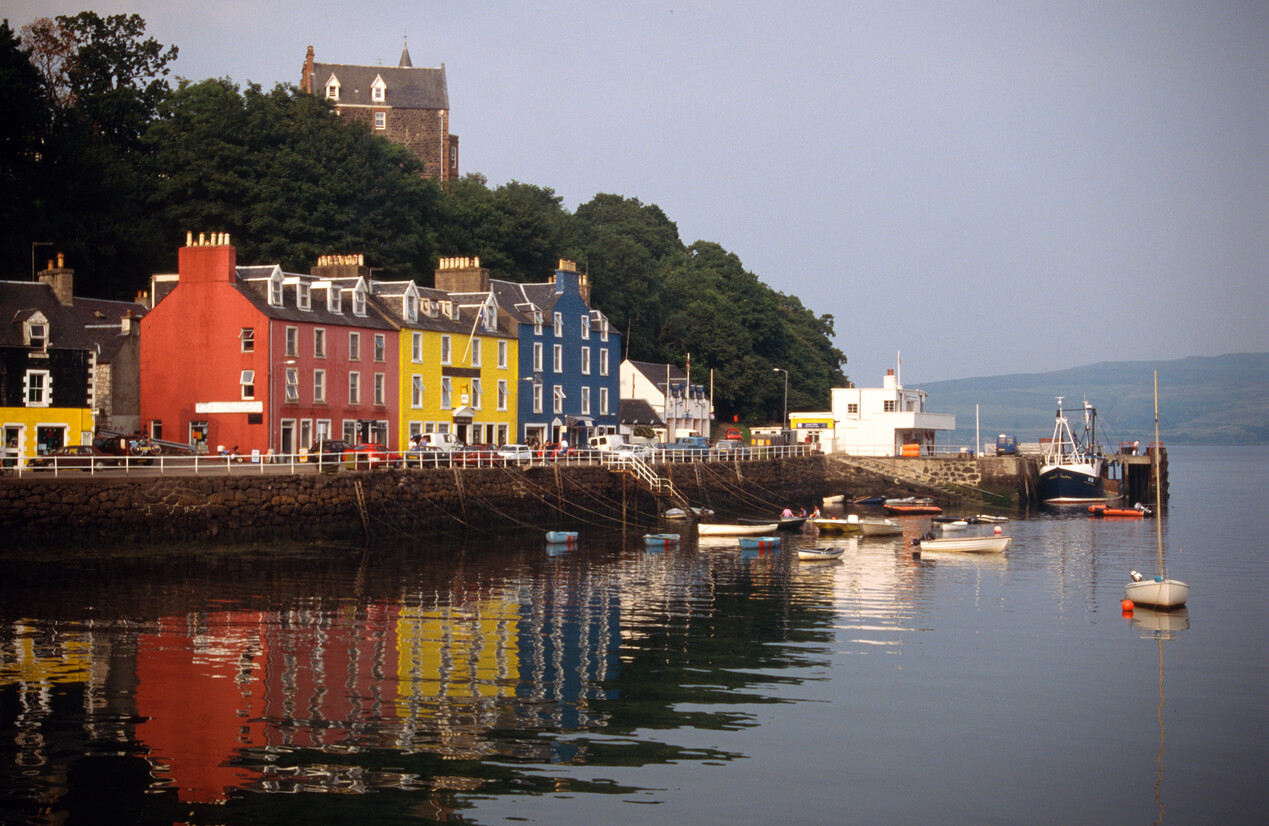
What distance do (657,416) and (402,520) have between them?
1743 inches

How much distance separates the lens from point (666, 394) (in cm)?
9856

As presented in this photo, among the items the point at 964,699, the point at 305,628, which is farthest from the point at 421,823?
the point at 305,628

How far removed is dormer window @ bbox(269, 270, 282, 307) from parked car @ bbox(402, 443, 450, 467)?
9993mm

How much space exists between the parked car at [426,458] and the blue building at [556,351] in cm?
1711

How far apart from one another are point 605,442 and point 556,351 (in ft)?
25.9

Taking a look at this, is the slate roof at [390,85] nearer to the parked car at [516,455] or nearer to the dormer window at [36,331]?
the parked car at [516,455]

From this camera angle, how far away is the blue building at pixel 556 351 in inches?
3049

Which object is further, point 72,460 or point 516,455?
point 516,455

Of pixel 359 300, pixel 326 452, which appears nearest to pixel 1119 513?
pixel 359 300

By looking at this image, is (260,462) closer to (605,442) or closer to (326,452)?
(326,452)

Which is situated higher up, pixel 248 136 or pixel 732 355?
pixel 248 136

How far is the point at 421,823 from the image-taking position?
57.9ft

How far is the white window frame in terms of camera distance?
5150 centimetres

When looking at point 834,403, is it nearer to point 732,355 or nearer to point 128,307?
point 732,355
